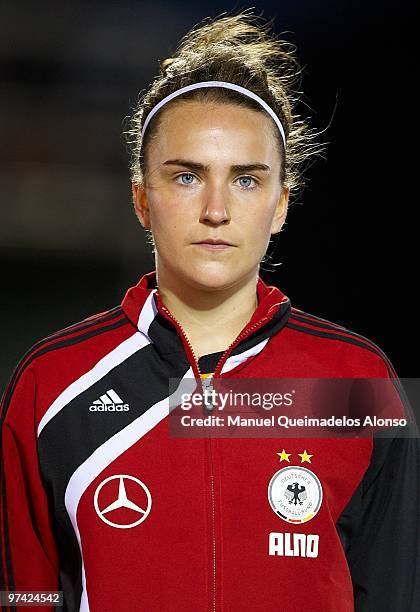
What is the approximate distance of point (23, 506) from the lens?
143 cm

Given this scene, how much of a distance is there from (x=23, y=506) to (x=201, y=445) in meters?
0.30

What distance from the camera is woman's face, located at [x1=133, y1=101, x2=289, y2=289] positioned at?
1.37m

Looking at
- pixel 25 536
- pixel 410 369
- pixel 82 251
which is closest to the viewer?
pixel 25 536

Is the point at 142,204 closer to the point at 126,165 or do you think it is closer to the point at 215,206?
the point at 215,206

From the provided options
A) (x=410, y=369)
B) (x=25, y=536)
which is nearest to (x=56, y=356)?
(x=25, y=536)

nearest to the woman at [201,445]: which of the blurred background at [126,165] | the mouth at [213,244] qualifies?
the mouth at [213,244]

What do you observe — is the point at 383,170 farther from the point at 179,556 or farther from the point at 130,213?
the point at 179,556

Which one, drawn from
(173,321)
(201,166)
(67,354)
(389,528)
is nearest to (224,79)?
(201,166)

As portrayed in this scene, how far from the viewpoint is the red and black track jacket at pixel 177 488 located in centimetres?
133

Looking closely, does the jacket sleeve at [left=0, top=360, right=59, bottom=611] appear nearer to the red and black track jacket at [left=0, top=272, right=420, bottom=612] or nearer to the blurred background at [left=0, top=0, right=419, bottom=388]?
the red and black track jacket at [left=0, top=272, right=420, bottom=612]

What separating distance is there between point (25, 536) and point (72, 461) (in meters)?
0.15

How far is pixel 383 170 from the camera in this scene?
288 cm

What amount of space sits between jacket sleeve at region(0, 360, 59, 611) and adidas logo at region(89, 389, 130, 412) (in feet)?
0.32

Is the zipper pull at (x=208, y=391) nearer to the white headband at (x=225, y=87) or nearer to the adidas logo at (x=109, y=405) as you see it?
the adidas logo at (x=109, y=405)
